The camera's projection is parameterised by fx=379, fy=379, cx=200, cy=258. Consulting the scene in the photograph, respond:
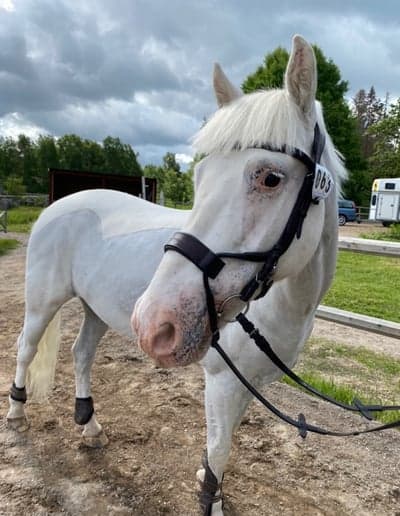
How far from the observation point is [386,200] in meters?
21.2

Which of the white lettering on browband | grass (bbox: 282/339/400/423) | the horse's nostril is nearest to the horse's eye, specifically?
the white lettering on browband

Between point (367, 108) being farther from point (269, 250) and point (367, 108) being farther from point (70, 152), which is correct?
point (269, 250)

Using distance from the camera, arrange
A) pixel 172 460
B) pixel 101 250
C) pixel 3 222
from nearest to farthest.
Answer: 1. pixel 101 250
2. pixel 172 460
3. pixel 3 222

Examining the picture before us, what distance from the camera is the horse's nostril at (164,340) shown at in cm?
95

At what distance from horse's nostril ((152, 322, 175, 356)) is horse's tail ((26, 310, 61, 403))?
1786 mm

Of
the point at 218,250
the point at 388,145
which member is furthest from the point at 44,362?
the point at 388,145

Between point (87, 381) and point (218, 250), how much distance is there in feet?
6.25

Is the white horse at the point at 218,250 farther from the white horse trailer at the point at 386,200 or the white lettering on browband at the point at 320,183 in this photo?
the white horse trailer at the point at 386,200

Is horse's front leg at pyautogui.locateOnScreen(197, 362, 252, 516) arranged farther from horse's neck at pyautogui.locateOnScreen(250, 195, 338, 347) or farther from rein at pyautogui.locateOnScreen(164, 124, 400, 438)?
rein at pyautogui.locateOnScreen(164, 124, 400, 438)

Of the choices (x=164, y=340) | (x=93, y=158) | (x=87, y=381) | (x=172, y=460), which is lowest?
(x=172, y=460)

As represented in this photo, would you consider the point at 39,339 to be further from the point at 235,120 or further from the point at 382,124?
the point at 382,124

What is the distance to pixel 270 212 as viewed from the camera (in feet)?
3.37

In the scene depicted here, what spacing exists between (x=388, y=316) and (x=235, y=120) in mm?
4705

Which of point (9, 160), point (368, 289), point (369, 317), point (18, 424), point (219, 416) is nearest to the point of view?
point (219, 416)
